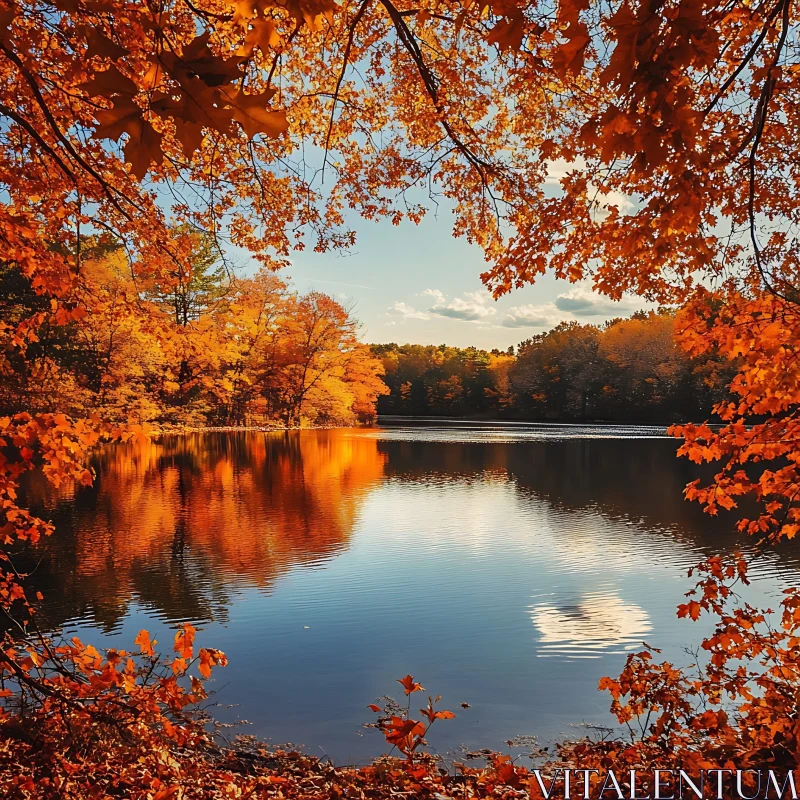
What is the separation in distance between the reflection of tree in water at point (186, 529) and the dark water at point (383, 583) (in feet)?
0.19

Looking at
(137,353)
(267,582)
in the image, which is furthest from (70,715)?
(137,353)

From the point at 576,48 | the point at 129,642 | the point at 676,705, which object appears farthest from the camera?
the point at 129,642

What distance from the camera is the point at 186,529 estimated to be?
42.9ft

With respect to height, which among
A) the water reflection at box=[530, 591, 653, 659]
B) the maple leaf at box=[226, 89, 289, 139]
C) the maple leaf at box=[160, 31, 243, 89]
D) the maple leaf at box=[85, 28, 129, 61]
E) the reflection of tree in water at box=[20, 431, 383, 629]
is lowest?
the water reflection at box=[530, 591, 653, 659]

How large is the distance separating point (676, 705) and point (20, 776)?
14.1ft

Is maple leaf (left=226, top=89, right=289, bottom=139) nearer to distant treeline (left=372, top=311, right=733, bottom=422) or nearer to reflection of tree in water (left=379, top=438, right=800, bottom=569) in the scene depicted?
reflection of tree in water (left=379, top=438, right=800, bottom=569)

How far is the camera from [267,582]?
9953 mm

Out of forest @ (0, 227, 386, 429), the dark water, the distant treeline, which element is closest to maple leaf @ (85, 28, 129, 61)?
the dark water

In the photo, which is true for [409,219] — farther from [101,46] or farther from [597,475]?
[597,475]

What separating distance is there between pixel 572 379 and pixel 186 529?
194ft

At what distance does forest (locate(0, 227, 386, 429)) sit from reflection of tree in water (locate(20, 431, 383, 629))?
15.4ft

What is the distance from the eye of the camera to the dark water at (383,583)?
6367mm

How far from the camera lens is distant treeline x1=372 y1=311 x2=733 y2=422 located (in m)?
55.8

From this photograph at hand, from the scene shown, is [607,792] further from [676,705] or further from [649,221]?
[649,221]
